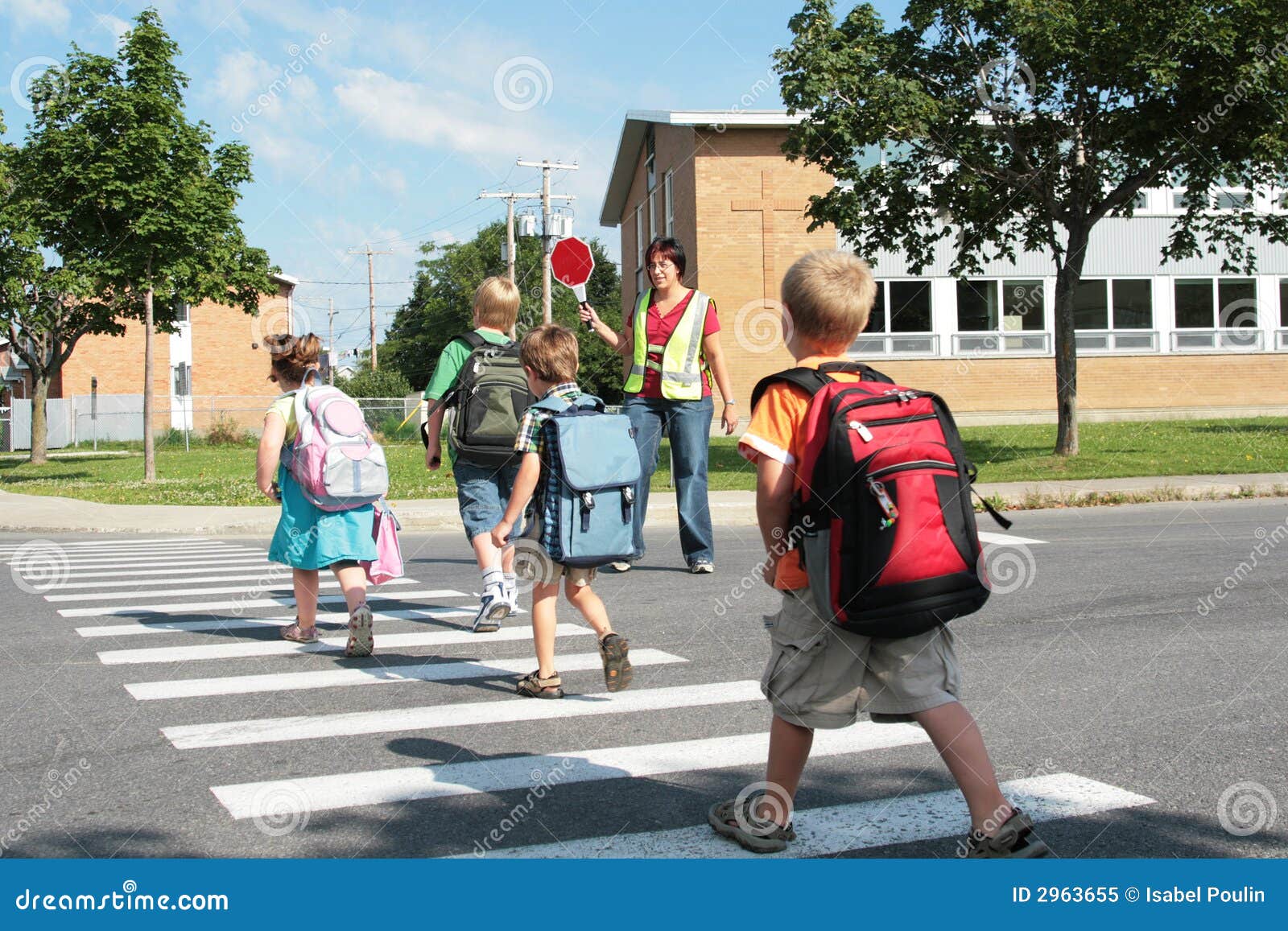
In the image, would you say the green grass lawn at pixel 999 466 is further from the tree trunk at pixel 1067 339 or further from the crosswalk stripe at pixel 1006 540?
the crosswalk stripe at pixel 1006 540

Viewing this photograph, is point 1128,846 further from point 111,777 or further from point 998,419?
point 998,419

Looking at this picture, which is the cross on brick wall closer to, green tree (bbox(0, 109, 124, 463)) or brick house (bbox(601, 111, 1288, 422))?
brick house (bbox(601, 111, 1288, 422))

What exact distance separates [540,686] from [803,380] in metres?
2.59

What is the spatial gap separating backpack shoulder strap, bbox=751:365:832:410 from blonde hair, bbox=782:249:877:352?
5.9 inches

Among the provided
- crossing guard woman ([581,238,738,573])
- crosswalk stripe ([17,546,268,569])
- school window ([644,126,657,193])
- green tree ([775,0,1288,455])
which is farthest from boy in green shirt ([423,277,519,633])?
school window ([644,126,657,193])

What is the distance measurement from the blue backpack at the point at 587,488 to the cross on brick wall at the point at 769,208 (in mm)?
25831

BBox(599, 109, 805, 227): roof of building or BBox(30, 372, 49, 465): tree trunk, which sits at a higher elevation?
BBox(599, 109, 805, 227): roof of building

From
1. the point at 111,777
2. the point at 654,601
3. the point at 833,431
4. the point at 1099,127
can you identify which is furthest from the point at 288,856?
the point at 1099,127

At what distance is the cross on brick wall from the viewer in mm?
30266

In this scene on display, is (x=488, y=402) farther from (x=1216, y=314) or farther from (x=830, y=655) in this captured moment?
(x=1216, y=314)

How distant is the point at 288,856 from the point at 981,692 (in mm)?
3080

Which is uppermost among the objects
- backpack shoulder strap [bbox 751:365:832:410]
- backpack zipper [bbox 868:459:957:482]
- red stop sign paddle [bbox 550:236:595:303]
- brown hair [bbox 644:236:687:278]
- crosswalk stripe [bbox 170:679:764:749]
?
red stop sign paddle [bbox 550:236:595:303]

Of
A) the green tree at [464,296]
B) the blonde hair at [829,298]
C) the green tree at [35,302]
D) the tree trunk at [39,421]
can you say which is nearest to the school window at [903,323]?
the green tree at [35,302]

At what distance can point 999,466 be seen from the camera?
18.1 meters
